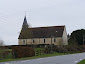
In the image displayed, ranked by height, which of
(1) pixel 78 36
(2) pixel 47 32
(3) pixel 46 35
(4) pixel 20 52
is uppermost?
(2) pixel 47 32

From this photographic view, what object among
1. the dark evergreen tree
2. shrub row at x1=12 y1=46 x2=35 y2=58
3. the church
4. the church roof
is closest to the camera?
shrub row at x1=12 y1=46 x2=35 y2=58

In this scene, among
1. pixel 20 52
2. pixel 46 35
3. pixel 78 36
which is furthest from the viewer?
pixel 78 36

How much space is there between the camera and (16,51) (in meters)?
35.1

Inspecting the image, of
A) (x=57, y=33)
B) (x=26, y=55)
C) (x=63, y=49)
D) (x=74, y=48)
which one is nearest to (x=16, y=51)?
(x=26, y=55)

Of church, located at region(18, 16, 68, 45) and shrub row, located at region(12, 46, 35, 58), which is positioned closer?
shrub row, located at region(12, 46, 35, 58)

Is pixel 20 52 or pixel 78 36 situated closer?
pixel 20 52

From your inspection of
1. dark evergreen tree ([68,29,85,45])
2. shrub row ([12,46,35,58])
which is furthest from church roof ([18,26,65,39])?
shrub row ([12,46,35,58])

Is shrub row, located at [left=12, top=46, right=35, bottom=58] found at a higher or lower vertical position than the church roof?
lower

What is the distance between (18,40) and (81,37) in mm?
28560

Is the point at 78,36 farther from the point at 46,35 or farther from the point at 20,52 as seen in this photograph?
the point at 20,52

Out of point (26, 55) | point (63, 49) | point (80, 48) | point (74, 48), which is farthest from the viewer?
point (80, 48)

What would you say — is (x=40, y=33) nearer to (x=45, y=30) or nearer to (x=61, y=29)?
(x=45, y=30)

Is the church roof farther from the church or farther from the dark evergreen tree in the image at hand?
the dark evergreen tree

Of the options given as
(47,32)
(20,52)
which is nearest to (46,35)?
(47,32)
